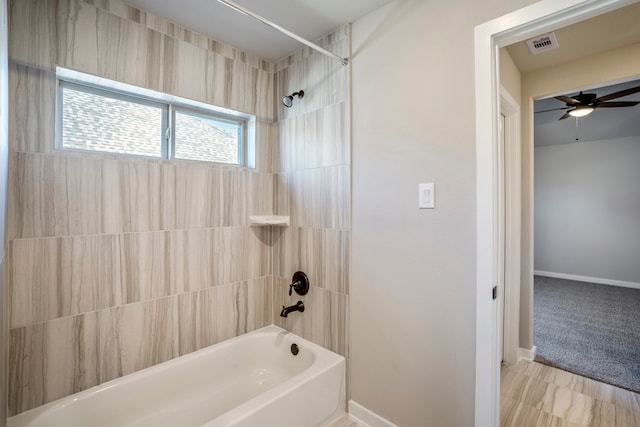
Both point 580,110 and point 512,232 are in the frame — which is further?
point 580,110

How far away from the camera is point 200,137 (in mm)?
2088

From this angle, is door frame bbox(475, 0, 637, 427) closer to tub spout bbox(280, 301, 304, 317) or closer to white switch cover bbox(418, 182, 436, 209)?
white switch cover bbox(418, 182, 436, 209)

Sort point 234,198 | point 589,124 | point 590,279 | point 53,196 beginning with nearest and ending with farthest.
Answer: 1. point 53,196
2. point 234,198
3. point 589,124
4. point 590,279

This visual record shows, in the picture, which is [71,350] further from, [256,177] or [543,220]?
[543,220]

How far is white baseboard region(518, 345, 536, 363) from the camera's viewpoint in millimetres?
2457

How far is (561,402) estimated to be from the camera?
193 cm

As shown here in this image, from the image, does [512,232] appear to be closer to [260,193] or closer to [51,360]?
[260,193]

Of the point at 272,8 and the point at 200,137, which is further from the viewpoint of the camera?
the point at 200,137

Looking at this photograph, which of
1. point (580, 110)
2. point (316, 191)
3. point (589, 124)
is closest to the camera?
point (316, 191)

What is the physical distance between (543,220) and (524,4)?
5539 mm

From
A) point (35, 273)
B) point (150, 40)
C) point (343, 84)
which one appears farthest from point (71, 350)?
point (343, 84)

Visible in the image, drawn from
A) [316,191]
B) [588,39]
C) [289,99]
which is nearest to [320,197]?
[316,191]

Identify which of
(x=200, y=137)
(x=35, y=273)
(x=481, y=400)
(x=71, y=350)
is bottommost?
(x=481, y=400)

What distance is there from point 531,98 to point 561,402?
2.45 meters
